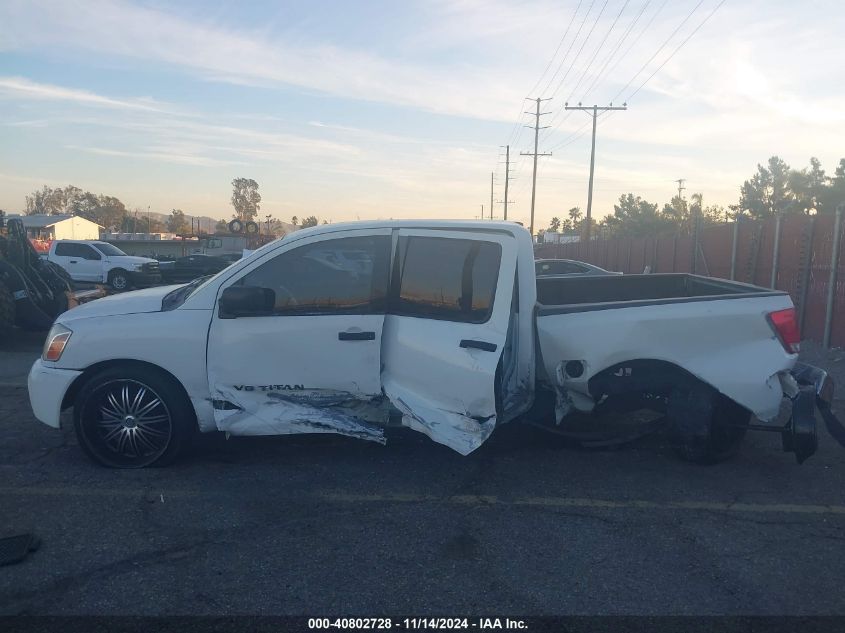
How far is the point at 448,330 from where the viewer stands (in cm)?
543

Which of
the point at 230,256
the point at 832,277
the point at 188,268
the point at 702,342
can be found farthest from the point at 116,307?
the point at 230,256

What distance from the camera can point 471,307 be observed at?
550 cm

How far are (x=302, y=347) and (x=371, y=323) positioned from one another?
0.52 metres

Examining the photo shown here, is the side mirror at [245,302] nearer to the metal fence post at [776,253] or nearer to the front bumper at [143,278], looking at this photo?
the metal fence post at [776,253]

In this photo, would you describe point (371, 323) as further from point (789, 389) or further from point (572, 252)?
point (572, 252)

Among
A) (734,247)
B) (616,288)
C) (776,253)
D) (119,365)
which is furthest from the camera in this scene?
(734,247)

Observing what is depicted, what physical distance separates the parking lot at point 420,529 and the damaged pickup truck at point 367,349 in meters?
0.38

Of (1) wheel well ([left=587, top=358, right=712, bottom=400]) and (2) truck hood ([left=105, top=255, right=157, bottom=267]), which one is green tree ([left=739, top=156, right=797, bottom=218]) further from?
(1) wheel well ([left=587, top=358, right=712, bottom=400])

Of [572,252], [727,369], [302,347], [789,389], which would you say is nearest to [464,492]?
[302,347]

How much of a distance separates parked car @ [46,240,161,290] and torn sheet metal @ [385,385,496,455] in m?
21.9

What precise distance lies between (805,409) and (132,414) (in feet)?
15.6

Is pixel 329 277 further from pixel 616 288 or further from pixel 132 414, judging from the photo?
pixel 616 288

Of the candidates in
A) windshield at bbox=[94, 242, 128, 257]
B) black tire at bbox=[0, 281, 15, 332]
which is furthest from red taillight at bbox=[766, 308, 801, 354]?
windshield at bbox=[94, 242, 128, 257]

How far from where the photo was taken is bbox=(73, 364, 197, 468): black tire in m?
5.49
